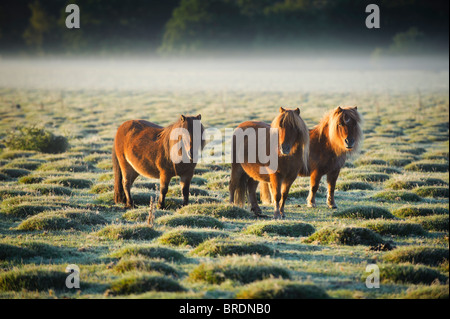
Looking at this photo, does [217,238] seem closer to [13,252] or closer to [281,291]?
[281,291]

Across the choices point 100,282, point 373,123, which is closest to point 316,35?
point 373,123

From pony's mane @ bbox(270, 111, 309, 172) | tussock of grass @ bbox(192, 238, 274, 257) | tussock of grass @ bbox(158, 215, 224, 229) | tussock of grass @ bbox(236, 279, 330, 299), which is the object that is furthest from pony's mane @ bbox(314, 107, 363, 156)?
tussock of grass @ bbox(236, 279, 330, 299)

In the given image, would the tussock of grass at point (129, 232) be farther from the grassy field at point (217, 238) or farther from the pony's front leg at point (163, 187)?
the pony's front leg at point (163, 187)

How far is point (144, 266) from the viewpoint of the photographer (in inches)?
279

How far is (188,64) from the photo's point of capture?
9262 centimetres

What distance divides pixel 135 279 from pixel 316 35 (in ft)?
329

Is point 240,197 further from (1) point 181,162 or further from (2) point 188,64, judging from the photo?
(2) point 188,64

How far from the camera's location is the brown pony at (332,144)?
10773 millimetres

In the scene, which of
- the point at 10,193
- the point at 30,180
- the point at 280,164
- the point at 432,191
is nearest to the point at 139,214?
the point at 280,164

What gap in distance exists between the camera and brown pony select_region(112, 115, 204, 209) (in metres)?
10.4

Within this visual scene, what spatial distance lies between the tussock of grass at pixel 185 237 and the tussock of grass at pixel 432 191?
24.0 ft

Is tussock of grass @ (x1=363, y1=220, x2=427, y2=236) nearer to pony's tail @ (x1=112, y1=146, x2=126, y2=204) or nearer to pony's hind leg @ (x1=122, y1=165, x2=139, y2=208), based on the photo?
pony's hind leg @ (x1=122, y1=165, x2=139, y2=208)

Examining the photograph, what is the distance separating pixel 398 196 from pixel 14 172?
12.5 metres

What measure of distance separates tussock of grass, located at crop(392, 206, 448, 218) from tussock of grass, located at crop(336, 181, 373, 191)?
3.46m
